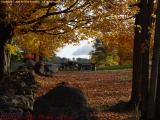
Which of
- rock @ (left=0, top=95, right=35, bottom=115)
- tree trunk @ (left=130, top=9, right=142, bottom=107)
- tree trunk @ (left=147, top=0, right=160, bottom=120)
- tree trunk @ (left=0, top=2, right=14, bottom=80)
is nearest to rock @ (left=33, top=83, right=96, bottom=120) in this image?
rock @ (left=0, top=95, right=35, bottom=115)

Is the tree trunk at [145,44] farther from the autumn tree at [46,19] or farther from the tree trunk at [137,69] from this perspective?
the autumn tree at [46,19]

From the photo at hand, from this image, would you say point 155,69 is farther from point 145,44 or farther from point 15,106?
point 15,106

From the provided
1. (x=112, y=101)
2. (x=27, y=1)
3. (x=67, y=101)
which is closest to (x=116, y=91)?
(x=112, y=101)

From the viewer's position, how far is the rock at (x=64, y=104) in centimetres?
1143

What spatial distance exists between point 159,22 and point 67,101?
3443 millimetres

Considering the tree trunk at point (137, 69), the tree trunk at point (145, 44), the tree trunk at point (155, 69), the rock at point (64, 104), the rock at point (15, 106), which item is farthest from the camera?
the tree trunk at point (137, 69)

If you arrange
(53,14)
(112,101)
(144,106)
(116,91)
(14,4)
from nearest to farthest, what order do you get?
1. (144,106)
2. (14,4)
3. (53,14)
4. (112,101)
5. (116,91)

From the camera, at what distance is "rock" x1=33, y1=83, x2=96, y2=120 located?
11.4 m

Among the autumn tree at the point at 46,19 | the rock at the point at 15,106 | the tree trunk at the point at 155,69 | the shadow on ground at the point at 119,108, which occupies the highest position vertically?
the autumn tree at the point at 46,19

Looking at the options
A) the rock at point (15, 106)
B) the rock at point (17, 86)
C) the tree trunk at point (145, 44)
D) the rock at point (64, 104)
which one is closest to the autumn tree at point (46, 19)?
the rock at point (17, 86)

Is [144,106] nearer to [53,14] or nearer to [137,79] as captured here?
[137,79]

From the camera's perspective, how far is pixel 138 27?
17.7m

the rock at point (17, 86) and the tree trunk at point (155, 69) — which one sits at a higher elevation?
the tree trunk at point (155, 69)

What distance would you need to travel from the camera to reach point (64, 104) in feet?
38.1
